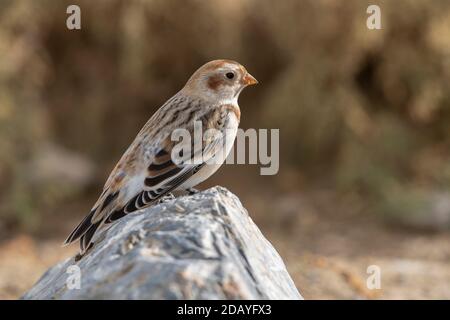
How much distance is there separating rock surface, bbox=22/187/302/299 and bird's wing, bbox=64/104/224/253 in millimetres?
299

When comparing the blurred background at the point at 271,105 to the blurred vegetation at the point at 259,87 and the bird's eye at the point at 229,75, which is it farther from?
the bird's eye at the point at 229,75

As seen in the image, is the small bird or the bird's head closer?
the small bird

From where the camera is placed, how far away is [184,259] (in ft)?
10.8

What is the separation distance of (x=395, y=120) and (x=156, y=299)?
7.93 meters

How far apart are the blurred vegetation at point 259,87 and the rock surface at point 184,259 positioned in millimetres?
6238

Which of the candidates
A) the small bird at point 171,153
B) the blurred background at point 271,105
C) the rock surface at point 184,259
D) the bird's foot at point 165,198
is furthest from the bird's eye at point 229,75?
the blurred background at point 271,105

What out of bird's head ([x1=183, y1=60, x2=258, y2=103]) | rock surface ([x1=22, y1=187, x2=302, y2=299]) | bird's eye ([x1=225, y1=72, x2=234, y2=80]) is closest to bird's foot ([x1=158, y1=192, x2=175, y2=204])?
rock surface ([x1=22, y1=187, x2=302, y2=299])

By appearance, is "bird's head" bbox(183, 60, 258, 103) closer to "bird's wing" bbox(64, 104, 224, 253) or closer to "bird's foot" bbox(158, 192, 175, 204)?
"bird's wing" bbox(64, 104, 224, 253)

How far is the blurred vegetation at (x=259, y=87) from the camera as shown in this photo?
33.4ft

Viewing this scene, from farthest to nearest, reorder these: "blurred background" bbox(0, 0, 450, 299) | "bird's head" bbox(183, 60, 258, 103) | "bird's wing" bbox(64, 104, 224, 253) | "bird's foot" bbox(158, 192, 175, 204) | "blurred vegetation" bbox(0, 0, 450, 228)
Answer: "blurred vegetation" bbox(0, 0, 450, 228)
"blurred background" bbox(0, 0, 450, 299)
"bird's head" bbox(183, 60, 258, 103)
"bird's foot" bbox(158, 192, 175, 204)
"bird's wing" bbox(64, 104, 224, 253)

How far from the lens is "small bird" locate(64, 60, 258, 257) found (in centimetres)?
→ 434

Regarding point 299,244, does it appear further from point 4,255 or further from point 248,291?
point 248,291

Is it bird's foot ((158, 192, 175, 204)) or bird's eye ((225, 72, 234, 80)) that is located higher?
bird's eye ((225, 72, 234, 80))

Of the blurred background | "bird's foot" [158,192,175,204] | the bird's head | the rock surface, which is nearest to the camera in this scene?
the rock surface
